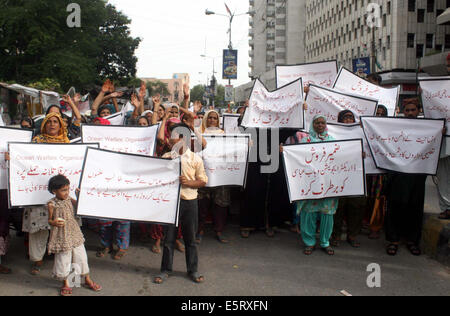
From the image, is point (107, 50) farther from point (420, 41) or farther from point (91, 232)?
point (91, 232)

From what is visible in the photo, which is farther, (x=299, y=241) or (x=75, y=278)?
(x=299, y=241)

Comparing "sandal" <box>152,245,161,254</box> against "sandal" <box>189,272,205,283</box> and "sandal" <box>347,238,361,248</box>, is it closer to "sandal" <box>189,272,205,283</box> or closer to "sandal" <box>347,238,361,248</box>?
"sandal" <box>189,272,205,283</box>

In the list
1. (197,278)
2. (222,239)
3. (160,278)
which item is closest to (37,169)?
(160,278)

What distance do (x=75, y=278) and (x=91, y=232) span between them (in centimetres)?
218

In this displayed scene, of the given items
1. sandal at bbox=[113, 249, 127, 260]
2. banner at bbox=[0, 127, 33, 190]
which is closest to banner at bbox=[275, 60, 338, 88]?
sandal at bbox=[113, 249, 127, 260]

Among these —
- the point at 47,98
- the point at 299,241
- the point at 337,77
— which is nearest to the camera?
the point at 299,241

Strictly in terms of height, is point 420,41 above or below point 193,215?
above

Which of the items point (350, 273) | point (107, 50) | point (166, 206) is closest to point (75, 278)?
point (166, 206)

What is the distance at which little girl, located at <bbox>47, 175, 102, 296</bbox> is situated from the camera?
4.14 meters

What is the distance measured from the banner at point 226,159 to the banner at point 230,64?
53.2 ft

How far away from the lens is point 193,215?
15.1ft

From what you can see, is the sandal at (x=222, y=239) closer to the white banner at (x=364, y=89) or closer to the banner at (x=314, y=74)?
the banner at (x=314, y=74)

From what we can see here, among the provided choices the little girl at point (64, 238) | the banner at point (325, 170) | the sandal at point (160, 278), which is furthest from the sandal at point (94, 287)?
the banner at point (325, 170)

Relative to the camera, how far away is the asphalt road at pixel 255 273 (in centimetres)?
428
